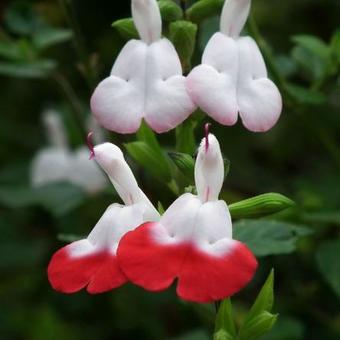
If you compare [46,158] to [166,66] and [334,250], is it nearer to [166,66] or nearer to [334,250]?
[334,250]

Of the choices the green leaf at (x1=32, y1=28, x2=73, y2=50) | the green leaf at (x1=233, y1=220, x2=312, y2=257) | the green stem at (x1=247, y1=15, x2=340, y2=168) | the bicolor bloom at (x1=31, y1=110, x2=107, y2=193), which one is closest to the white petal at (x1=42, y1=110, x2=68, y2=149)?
the bicolor bloom at (x1=31, y1=110, x2=107, y2=193)

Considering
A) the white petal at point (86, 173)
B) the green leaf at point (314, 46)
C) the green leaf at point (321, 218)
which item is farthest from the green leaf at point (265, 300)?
the white petal at point (86, 173)

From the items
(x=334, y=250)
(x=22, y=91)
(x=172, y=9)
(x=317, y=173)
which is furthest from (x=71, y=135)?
(x=172, y=9)

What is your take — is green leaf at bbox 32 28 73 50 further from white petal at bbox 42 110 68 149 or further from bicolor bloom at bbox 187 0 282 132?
bicolor bloom at bbox 187 0 282 132

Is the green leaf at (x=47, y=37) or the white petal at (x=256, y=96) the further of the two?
the green leaf at (x=47, y=37)

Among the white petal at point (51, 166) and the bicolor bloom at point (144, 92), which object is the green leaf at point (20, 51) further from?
the bicolor bloom at point (144, 92)

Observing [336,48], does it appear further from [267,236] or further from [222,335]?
[222,335]

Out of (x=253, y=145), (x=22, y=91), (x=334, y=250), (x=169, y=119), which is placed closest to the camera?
(x=169, y=119)
